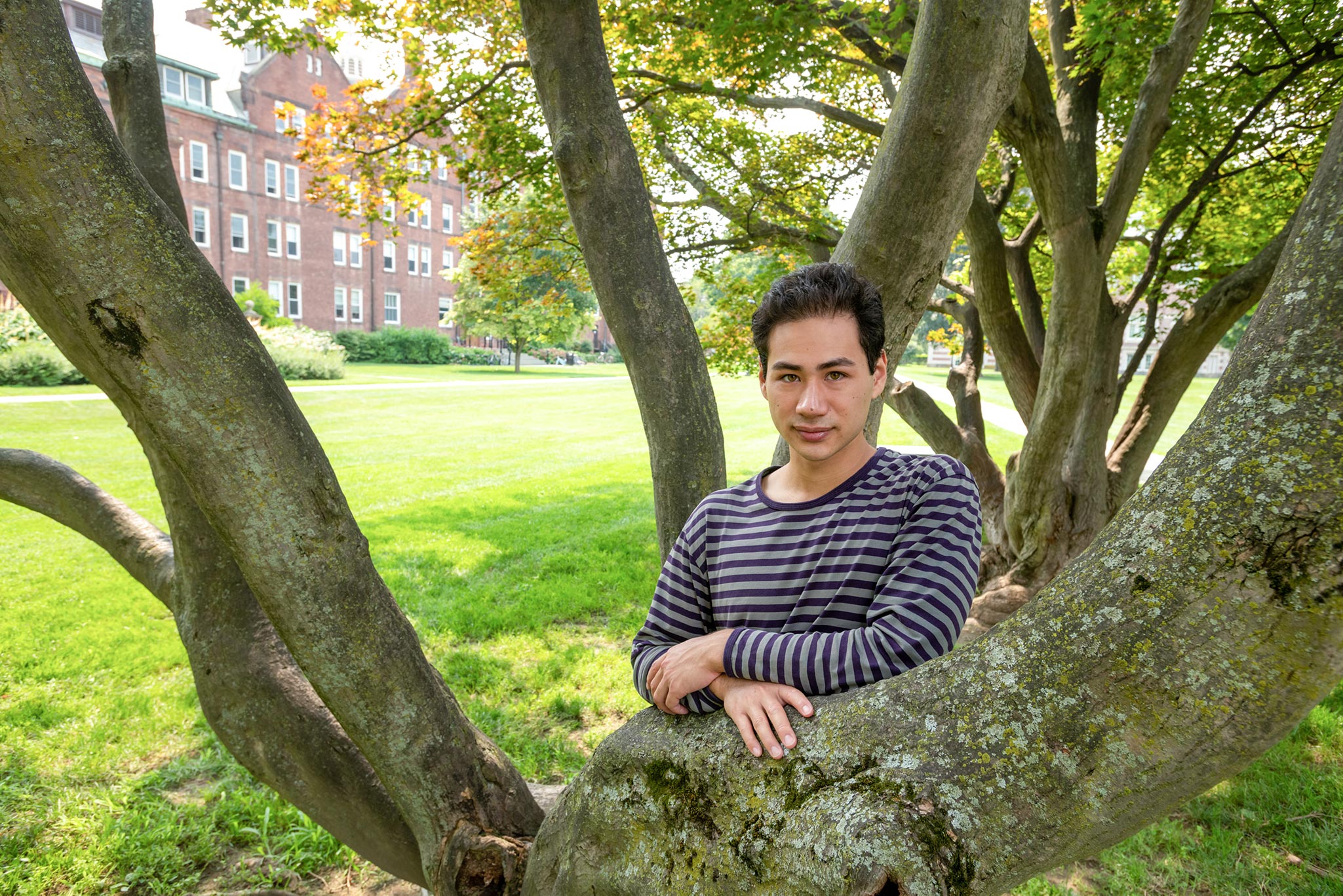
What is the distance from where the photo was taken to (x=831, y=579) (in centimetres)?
168

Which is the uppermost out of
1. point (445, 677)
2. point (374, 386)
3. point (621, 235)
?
point (621, 235)

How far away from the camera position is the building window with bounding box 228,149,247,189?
3797 cm

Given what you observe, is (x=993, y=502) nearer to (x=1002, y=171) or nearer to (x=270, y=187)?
(x=1002, y=171)

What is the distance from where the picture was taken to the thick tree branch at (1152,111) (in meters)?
5.03

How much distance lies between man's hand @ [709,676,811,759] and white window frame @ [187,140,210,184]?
4281 centimetres

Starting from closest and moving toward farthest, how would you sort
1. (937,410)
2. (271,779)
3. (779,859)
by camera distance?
(779,859) < (271,779) < (937,410)

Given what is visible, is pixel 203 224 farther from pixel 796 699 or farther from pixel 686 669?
pixel 796 699

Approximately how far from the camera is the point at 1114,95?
22.9ft

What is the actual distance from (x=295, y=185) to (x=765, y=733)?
150 feet

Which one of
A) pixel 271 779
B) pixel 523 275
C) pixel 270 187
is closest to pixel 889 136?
pixel 271 779

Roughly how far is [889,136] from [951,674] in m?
1.83

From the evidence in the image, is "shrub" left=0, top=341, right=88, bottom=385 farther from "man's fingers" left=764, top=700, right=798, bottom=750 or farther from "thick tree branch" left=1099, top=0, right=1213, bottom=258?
"man's fingers" left=764, top=700, right=798, bottom=750

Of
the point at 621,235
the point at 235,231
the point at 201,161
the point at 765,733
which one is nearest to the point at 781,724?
the point at 765,733

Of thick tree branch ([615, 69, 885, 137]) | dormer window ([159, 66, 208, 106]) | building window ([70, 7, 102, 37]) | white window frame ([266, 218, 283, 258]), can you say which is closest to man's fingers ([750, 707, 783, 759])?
thick tree branch ([615, 69, 885, 137])
